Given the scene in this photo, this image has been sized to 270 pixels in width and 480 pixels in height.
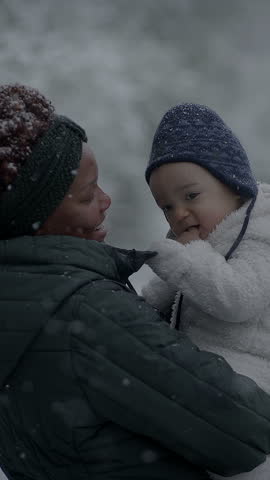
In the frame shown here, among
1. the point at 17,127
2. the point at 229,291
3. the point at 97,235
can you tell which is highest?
the point at 17,127

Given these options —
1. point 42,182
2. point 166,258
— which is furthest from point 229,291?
point 42,182

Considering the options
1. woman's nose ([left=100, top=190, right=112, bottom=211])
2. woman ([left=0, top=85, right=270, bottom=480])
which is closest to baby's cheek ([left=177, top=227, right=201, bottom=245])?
woman's nose ([left=100, top=190, right=112, bottom=211])

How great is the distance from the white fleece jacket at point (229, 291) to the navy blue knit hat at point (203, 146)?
0.21m

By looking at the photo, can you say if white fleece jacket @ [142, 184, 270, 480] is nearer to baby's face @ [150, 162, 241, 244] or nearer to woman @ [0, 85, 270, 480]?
baby's face @ [150, 162, 241, 244]

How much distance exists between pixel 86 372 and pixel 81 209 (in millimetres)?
520

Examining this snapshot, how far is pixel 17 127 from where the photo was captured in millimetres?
1540

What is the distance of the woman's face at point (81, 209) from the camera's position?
1.66m

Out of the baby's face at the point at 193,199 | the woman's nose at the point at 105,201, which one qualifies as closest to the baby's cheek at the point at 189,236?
the baby's face at the point at 193,199

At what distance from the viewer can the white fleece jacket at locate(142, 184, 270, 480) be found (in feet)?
5.59

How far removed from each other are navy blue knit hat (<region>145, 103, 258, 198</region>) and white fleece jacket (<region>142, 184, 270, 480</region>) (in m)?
0.21

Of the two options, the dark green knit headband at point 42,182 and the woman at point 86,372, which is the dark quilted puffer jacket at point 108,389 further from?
the dark green knit headband at point 42,182

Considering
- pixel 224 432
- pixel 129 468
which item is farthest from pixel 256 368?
pixel 129 468

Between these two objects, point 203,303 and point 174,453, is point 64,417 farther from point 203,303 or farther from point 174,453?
point 203,303

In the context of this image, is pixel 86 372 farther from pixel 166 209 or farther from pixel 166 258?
pixel 166 209
